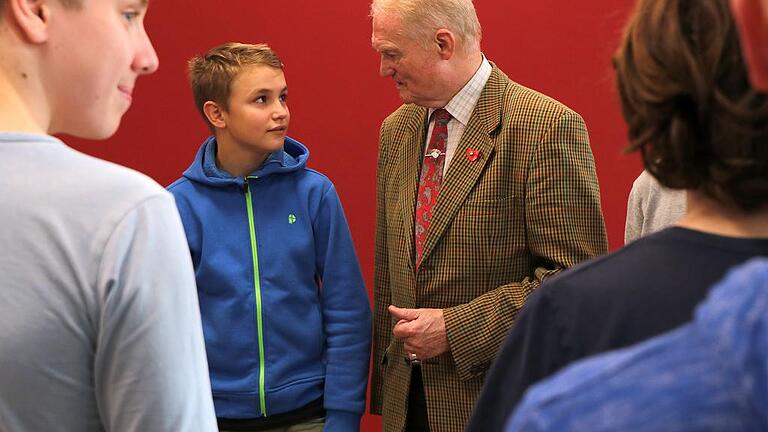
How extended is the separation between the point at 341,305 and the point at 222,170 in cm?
49

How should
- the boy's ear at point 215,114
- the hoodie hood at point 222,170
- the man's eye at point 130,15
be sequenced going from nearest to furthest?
the man's eye at point 130,15
the hoodie hood at point 222,170
the boy's ear at point 215,114

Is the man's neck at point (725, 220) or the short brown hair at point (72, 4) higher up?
the short brown hair at point (72, 4)

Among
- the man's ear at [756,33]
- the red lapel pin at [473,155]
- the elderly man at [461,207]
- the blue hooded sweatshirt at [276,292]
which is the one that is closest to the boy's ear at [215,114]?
the blue hooded sweatshirt at [276,292]

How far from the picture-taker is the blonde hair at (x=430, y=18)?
258 centimetres

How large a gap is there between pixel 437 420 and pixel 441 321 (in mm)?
258

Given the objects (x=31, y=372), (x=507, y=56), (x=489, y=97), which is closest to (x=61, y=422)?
(x=31, y=372)

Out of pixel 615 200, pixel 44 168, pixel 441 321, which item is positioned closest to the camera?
pixel 44 168

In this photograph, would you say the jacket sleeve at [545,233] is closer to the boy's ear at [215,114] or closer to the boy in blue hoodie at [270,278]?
the boy in blue hoodie at [270,278]

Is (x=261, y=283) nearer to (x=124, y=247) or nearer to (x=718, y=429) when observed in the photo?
(x=124, y=247)

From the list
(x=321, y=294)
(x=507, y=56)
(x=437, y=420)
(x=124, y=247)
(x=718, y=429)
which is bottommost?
(x=437, y=420)

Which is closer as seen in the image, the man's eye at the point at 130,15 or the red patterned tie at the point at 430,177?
the man's eye at the point at 130,15

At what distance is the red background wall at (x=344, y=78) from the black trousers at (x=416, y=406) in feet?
3.72

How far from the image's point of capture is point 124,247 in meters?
1.04

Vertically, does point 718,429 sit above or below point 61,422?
above
